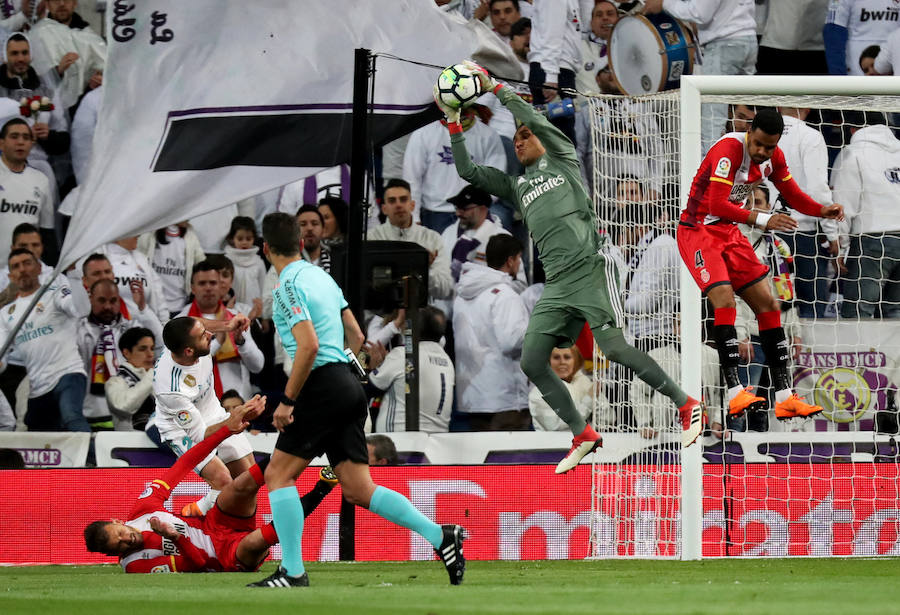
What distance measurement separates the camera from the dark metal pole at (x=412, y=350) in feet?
37.7

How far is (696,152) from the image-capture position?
408 inches

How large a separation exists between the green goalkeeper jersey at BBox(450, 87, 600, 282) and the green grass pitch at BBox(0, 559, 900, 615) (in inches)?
89.9

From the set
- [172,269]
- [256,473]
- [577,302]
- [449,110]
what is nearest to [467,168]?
[449,110]

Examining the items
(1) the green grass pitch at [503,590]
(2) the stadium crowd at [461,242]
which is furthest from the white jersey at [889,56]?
(1) the green grass pitch at [503,590]

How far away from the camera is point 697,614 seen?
538 cm

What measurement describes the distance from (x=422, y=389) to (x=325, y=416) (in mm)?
5913

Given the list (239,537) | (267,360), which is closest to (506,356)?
(267,360)

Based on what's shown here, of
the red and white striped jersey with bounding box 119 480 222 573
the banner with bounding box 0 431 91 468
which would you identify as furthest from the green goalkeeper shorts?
the banner with bounding box 0 431 91 468

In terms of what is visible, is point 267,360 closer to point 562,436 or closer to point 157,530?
point 562,436

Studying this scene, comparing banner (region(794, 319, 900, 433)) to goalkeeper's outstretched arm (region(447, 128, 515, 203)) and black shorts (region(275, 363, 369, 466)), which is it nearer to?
goalkeeper's outstretched arm (region(447, 128, 515, 203))

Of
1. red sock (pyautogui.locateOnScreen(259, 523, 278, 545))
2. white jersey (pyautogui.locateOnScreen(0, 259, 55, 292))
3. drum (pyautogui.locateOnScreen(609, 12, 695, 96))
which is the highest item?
drum (pyautogui.locateOnScreen(609, 12, 695, 96))

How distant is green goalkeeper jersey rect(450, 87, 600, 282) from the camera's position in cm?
920

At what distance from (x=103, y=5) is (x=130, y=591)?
9.71 metres

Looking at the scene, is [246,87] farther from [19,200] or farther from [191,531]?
[191,531]
